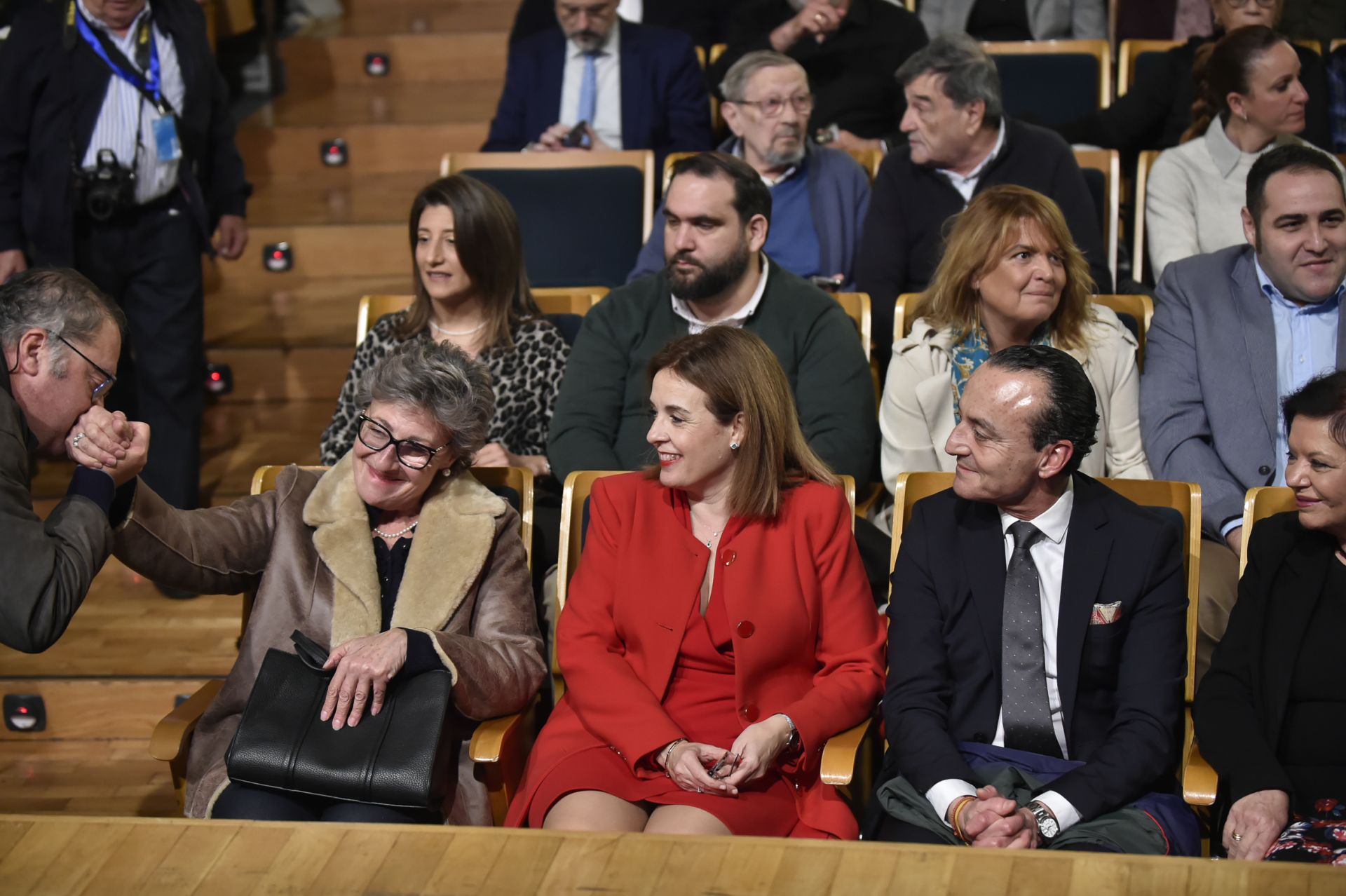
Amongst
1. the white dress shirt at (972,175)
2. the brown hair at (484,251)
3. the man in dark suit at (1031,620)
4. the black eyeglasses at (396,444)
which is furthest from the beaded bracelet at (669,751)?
the white dress shirt at (972,175)

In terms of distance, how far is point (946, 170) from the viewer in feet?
12.8

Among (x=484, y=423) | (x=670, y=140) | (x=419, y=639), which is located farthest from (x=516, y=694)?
(x=670, y=140)

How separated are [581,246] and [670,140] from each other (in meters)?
0.67

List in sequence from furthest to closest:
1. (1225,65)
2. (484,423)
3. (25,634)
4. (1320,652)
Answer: (1225,65) → (484,423) → (1320,652) → (25,634)

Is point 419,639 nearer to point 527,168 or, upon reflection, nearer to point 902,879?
point 902,879

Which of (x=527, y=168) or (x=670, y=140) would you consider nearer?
(x=527, y=168)

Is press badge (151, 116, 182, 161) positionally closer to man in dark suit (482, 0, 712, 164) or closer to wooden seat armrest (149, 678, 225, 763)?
man in dark suit (482, 0, 712, 164)

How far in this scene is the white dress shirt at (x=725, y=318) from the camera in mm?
3281

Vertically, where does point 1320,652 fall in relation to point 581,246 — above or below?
below

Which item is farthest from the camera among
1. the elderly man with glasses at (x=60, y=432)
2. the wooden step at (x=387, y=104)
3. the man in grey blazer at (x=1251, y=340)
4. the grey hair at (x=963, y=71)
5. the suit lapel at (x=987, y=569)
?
the wooden step at (x=387, y=104)

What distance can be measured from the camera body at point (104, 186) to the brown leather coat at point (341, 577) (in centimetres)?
160

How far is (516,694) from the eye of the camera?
2477 mm

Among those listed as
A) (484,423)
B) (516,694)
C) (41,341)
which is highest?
(41,341)

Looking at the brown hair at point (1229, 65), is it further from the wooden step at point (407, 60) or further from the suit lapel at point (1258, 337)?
the wooden step at point (407, 60)
